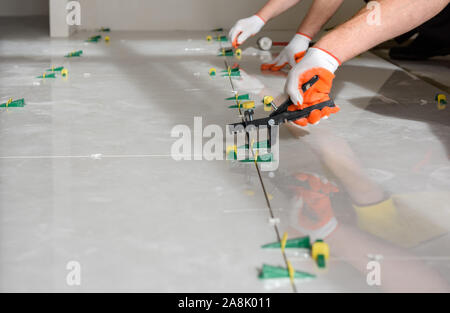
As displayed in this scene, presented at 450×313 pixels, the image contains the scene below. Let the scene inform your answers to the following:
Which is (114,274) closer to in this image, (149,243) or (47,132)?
(149,243)

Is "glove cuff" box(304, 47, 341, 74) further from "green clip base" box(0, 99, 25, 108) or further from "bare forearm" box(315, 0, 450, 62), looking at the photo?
"green clip base" box(0, 99, 25, 108)

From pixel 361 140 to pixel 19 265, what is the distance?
1.15 meters

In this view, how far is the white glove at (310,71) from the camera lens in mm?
1781

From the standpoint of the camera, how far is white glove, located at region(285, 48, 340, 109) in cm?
178

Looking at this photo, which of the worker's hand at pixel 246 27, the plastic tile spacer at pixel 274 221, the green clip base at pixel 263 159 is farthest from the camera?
the worker's hand at pixel 246 27

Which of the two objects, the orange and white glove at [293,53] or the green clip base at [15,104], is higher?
the orange and white glove at [293,53]

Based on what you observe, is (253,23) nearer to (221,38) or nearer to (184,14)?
(221,38)

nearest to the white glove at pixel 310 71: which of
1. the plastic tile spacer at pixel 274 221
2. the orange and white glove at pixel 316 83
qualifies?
the orange and white glove at pixel 316 83

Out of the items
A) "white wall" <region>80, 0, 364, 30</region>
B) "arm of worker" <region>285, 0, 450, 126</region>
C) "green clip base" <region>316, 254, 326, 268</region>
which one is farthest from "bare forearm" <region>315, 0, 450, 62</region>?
"white wall" <region>80, 0, 364, 30</region>

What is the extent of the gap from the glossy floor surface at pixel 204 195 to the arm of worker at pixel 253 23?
0.35 meters

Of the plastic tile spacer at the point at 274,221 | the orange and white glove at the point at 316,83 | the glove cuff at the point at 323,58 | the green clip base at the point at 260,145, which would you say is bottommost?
the plastic tile spacer at the point at 274,221

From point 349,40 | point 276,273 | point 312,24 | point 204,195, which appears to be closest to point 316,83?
point 349,40

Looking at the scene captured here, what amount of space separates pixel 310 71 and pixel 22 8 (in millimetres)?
4465

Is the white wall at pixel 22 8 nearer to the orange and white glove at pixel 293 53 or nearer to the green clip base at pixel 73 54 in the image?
the green clip base at pixel 73 54
